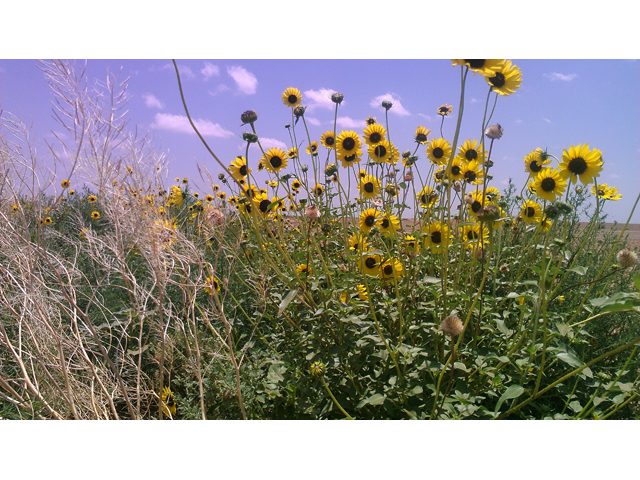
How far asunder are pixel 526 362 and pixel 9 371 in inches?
107

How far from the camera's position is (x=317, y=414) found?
140cm

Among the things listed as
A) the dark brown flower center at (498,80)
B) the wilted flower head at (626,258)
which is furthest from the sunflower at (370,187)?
the wilted flower head at (626,258)

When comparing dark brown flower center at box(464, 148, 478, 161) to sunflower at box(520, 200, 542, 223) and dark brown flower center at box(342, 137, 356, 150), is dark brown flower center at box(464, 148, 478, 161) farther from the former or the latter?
dark brown flower center at box(342, 137, 356, 150)

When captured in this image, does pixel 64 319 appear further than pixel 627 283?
No

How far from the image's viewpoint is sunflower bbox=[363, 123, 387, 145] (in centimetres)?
199

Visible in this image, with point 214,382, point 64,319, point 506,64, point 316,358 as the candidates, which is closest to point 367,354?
point 316,358

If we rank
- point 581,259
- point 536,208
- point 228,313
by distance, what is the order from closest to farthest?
point 536,208, point 228,313, point 581,259

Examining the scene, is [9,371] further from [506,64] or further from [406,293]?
[506,64]

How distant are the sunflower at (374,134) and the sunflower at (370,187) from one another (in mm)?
220

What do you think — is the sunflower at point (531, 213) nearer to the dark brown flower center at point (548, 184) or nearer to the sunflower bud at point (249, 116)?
the dark brown flower center at point (548, 184)

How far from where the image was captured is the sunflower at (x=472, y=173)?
5.85 feet

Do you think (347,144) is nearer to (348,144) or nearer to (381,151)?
(348,144)

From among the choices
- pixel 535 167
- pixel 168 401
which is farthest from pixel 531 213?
pixel 168 401

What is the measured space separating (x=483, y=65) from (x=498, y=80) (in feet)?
0.47
